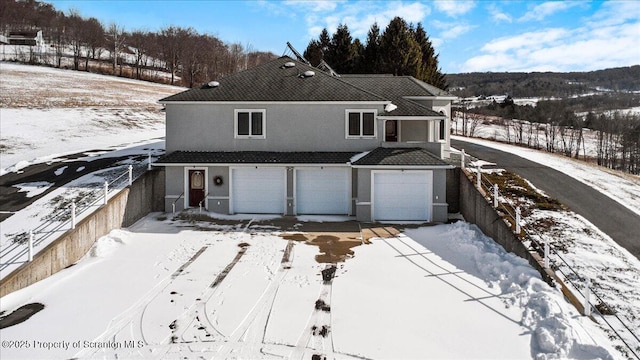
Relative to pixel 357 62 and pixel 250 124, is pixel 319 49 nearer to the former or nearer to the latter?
pixel 357 62

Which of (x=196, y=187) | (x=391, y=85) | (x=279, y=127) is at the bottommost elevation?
(x=196, y=187)

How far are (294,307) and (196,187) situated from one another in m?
11.2

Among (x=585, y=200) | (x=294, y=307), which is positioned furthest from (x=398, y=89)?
(x=294, y=307)

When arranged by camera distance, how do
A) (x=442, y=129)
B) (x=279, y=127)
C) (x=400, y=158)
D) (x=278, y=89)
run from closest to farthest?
1. (x=400, y=158)
2. (x=279, y=127)
3. (x=278, y=89)
4. (x=442, y=129)

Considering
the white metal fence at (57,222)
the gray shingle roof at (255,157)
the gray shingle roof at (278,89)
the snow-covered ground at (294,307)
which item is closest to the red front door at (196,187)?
the gray shingle roof at (255,157)

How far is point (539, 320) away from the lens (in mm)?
9023

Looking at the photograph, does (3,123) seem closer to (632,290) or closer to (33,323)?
(33,323)

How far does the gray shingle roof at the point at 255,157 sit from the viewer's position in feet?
60.1

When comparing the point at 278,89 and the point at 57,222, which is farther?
the point at 278,89

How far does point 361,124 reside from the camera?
1920 cm

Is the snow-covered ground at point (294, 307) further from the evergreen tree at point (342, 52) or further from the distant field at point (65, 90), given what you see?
A: the evergreen tree at point (342, 52)

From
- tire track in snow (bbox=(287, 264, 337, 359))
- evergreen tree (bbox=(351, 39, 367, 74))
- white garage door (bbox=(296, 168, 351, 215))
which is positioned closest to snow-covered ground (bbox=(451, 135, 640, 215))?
white garage door (bbox=(296, 168, 351, 215))

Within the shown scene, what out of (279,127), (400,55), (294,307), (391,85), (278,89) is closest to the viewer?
(294,307)

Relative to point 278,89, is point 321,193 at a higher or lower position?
lower
